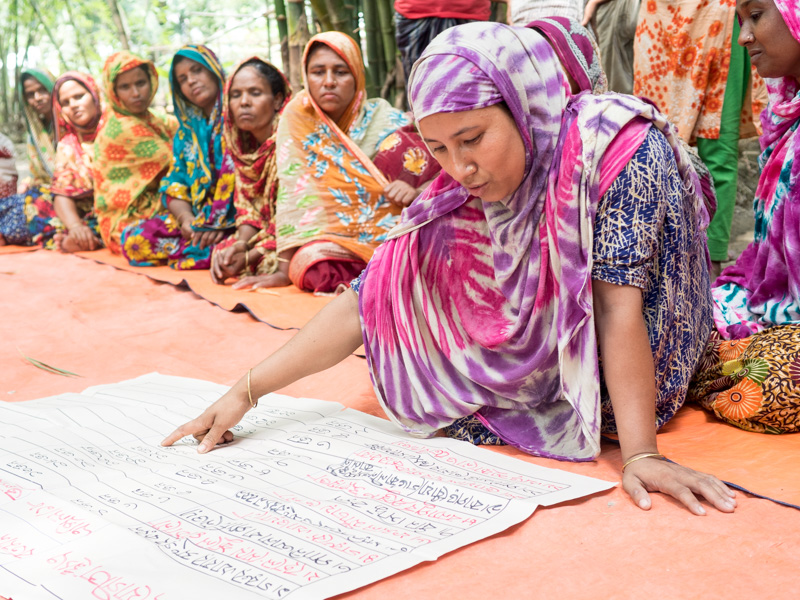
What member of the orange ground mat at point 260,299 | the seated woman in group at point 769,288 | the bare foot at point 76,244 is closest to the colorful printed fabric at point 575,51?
the seated woman in group at point 769,288

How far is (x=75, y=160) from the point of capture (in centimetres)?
621

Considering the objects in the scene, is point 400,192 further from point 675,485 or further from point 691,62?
point 675,485

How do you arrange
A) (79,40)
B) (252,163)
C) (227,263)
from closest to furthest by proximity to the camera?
(227,263), (252,163), (79,40)

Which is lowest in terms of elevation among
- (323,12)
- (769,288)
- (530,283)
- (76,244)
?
(76,244)

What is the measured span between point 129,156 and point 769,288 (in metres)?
4.85

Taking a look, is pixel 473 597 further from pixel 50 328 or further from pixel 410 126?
pixel 410 126

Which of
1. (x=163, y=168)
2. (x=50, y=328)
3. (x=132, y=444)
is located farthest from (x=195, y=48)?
(x=132, y=444)

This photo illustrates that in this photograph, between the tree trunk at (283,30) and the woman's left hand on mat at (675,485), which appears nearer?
the woman's left hand on mat at (675,485)

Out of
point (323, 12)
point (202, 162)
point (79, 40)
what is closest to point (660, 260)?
point (202, 162)

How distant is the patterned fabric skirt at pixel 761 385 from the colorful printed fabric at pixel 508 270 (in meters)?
0.21

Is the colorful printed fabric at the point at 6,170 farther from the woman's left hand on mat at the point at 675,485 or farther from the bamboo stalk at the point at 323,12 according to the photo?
the woman's left hand on mat at the point at 675,485

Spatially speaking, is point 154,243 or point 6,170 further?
point 6,170

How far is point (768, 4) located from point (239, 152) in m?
3.28

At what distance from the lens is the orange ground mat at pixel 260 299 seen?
3.47 m
